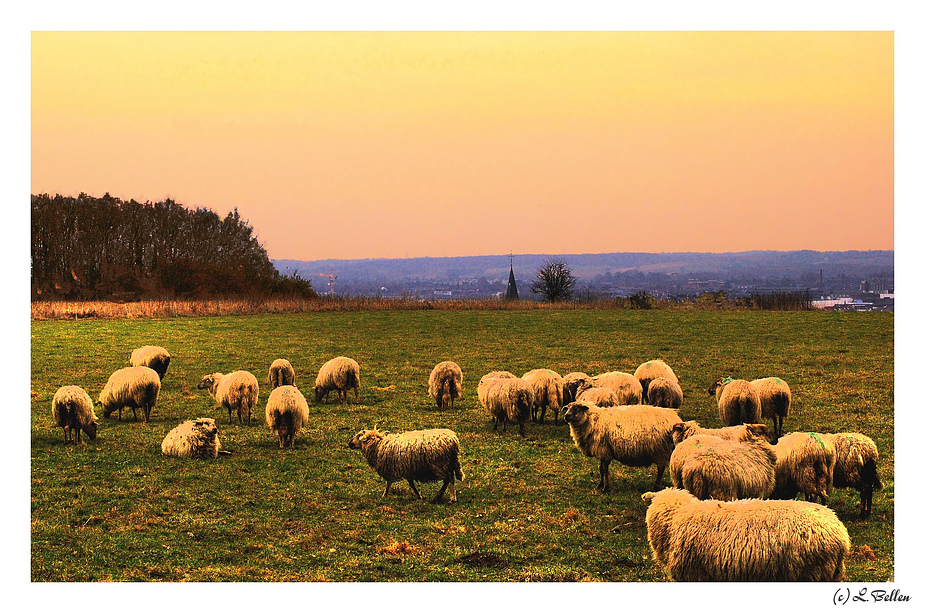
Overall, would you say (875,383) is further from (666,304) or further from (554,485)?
(666,304)

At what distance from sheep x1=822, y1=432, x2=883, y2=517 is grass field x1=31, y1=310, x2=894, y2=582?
55cm

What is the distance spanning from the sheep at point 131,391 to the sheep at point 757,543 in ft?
41.3

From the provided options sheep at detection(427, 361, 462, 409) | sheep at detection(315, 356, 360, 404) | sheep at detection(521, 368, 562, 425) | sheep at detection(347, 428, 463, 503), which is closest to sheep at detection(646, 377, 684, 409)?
sheep at detection(521, 368, 562, 425)

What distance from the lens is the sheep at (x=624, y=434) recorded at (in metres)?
11.1

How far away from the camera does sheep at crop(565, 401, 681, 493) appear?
1108cm

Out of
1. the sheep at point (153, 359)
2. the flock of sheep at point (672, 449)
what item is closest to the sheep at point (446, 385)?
the flock of sheep at point (672, 449)

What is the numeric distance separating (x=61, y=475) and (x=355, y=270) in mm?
145073

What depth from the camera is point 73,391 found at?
46.8ft

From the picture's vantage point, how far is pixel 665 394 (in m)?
15.8

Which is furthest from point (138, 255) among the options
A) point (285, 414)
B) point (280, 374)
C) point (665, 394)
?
point (665, 394)

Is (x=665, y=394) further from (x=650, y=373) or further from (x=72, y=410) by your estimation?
(x=72, y=410)

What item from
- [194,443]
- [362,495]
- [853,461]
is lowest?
[362,495]

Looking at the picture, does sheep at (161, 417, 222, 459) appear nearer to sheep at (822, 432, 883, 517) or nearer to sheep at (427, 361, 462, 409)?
sheep at (427, 361, 462, 409)

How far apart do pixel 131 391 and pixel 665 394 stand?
37.3ft
